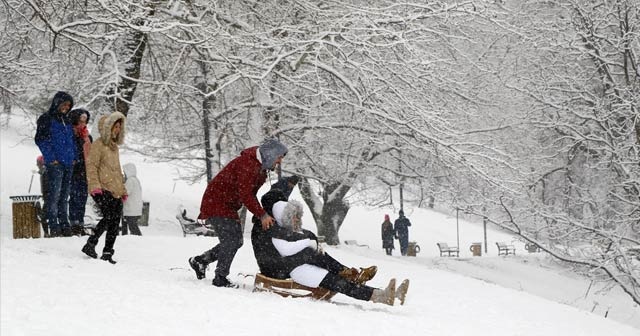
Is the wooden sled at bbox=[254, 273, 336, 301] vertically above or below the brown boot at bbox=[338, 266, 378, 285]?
below

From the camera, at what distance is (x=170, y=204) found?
2702cm

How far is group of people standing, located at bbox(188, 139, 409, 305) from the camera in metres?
6.67

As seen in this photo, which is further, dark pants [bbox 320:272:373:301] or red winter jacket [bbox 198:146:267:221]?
red winter jacket [bbox 198:146:267:221]

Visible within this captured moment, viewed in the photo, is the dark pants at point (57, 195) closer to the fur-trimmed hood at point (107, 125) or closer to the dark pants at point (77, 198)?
the dark pants at point (77, 198)

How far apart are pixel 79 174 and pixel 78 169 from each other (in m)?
0.07

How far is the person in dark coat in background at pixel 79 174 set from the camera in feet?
31.5

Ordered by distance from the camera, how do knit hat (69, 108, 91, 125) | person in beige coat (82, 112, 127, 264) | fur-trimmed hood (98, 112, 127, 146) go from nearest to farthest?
person in beige coat (82, 112, 127, 264) < fur-trimmed hood (98, 112, 127, 146) < knit hat (69, 108, 91, 125)

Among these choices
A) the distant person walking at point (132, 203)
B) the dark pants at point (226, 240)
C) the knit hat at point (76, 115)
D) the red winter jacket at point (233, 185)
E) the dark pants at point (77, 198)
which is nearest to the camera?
the red winter jacket at point (233, 185)

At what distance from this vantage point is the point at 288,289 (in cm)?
679

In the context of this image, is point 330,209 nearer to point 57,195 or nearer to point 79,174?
point 79,174

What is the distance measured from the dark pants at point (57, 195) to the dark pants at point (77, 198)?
0.42 ft

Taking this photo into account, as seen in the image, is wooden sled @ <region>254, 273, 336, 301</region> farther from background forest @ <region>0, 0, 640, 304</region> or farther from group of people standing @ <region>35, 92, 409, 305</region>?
background forest @ <region>0, 0, 640, 304</region>

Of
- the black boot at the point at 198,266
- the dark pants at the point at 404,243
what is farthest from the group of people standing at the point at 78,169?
the dark pants at the point at 404,243

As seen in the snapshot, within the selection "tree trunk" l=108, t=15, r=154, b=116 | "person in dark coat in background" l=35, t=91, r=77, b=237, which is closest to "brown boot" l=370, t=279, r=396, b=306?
"person in dark coat in background" l=35, t=91, r=77, b=237
